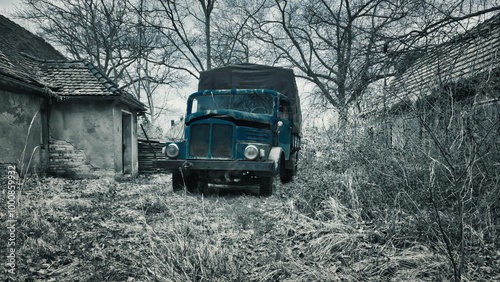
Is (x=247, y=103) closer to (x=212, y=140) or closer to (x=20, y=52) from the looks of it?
(x=212, y=140)

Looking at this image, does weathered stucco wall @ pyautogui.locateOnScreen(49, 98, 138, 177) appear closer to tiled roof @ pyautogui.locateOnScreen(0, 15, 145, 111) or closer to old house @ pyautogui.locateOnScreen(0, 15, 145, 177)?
old house @ pyautogui.locateOnScreen(0, 15, 145, 177)

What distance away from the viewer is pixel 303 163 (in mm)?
8367

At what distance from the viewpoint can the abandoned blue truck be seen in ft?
16.3

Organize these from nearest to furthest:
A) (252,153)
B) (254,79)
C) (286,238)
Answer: (286,238) < (252,153) < (254,79)

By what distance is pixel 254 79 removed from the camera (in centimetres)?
705

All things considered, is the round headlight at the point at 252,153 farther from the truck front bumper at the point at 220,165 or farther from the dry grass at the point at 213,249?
the dry grass at the point at 213,249

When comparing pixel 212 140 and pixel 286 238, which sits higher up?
pixel 212 140

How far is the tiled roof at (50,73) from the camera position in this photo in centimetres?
777

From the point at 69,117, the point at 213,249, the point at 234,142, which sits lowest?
the point at 213,249

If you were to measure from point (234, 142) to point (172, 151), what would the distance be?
123 cm

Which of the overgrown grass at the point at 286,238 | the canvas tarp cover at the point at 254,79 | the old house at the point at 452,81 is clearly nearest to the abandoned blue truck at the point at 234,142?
the canvas tarp cover at the point at 254,79

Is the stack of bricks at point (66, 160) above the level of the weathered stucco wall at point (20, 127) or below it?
below

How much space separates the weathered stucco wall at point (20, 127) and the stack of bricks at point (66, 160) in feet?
0.81

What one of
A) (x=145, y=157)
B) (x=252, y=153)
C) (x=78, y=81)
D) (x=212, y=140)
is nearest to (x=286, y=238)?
(x=252, y=153)
